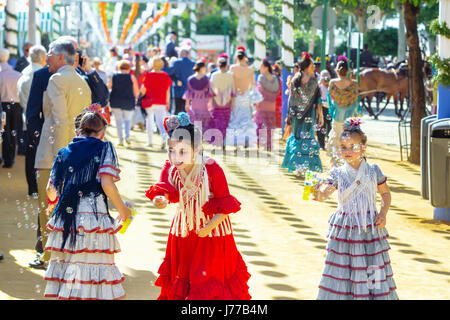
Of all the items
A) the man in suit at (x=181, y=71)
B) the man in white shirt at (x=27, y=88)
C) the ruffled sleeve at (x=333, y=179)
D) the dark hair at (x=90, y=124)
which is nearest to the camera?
the dark hair at (x=90, y=124)

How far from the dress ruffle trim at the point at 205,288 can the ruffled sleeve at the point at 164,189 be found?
0.44 meters

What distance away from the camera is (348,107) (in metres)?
14.9

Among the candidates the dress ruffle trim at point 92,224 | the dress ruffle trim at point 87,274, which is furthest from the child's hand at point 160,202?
the dress ruffle trim at point 87,274

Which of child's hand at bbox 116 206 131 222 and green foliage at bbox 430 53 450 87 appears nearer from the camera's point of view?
child's hand at bbox 116 206 131 222

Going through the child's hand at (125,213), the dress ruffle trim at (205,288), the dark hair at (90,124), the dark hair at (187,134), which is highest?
the dark hair at (90,124)

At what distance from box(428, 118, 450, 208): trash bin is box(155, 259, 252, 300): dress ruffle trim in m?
4.92

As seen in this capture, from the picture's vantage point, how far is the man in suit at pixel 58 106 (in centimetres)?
794

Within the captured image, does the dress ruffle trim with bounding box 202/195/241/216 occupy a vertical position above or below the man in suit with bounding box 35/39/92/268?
below

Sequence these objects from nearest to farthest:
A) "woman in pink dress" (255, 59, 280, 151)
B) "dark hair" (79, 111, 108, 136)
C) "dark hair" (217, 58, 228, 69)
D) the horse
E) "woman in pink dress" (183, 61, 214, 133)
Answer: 1. "dark hair" (79, 111, 108, 136)
2. "dark hair" (217, 58, 228, 69)
3. "woman in pink dress" (183, 61, 214, 133)
4. "woman in pink dress" (255, 59, 280, 151)
5. the horse

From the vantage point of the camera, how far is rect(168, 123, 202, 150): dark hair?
19.4 ft

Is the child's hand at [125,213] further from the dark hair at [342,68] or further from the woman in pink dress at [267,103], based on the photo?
the woman in pink dress at [267,103]

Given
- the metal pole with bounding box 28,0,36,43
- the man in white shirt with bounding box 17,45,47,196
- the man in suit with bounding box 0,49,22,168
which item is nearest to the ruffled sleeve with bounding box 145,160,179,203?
the man in white shirt with bounding box 17,45,47,196

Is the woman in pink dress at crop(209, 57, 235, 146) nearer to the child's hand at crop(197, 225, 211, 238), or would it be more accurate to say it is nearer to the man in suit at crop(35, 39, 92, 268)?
the man in suit at crop(35, 39, 92, 268)
